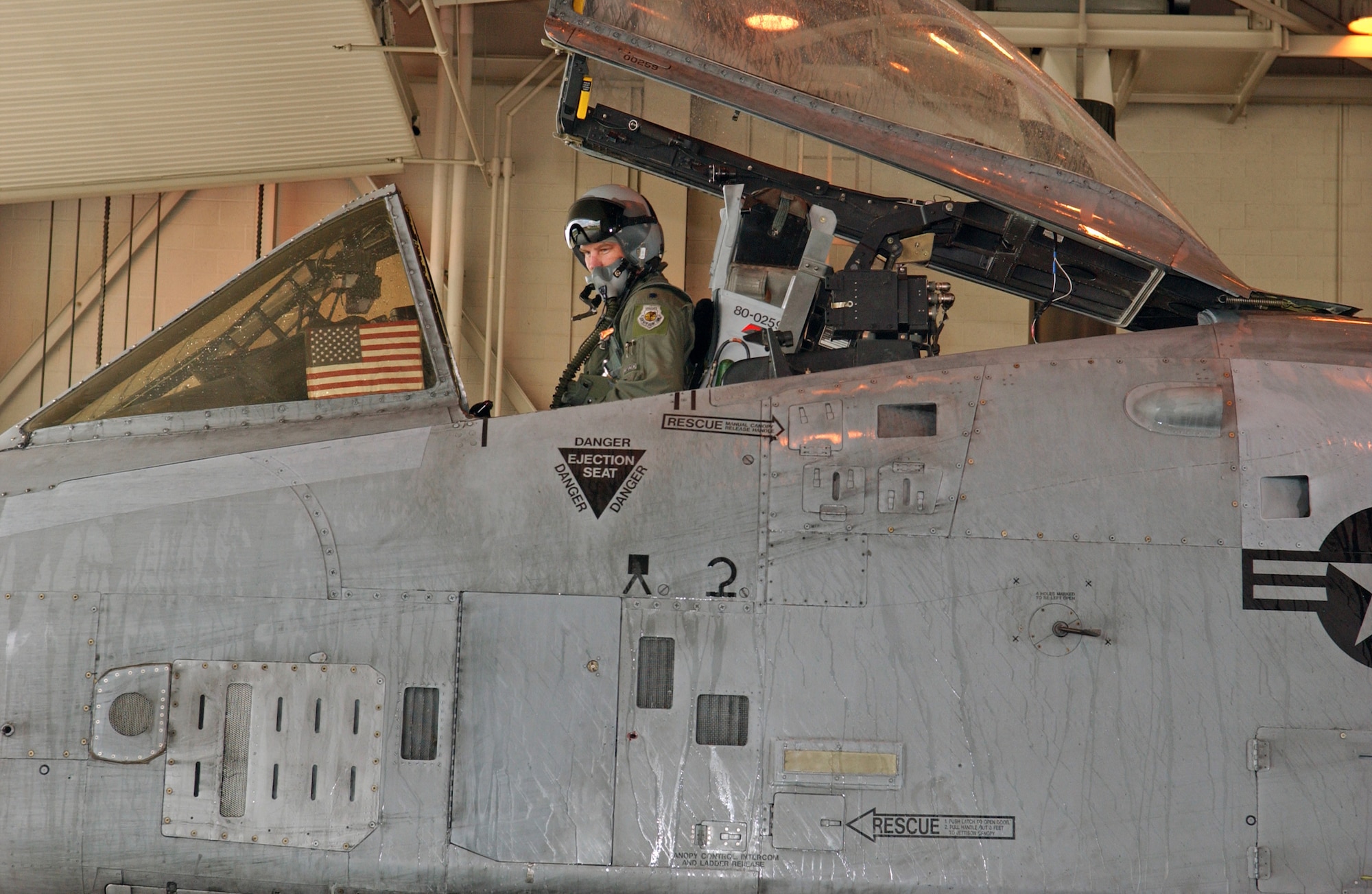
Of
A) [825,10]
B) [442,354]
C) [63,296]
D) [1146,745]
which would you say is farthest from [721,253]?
[63,296]

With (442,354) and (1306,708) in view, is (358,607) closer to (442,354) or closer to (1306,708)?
(442,354)

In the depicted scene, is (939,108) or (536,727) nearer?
(536,727)

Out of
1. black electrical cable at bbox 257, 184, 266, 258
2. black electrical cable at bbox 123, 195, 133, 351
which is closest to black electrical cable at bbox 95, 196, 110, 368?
black electrical cable at bbox 123, 195, 133, 351

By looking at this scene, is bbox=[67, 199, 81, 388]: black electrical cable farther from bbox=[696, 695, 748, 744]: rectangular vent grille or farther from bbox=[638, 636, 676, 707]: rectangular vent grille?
bbox=[696, 695, 748, 744]: rectangular vent grille

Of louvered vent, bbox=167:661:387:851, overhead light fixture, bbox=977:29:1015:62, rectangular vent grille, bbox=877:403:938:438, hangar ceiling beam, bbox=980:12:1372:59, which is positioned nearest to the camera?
louvered vent, bbox=167:661:387:851

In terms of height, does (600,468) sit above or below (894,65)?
below

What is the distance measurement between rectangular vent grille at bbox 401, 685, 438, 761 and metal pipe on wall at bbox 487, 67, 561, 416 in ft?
35.0

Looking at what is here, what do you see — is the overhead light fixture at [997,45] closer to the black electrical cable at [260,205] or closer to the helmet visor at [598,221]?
the helmet visor at [598,221]

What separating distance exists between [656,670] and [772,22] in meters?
2.49

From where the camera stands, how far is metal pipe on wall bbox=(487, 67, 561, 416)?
1471 cm

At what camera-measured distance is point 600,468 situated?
411 centimetres

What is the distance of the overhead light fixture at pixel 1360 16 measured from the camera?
13414 mm

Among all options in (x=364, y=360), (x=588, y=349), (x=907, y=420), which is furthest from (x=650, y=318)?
(x=907, y=420)

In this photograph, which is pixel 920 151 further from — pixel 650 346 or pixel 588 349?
pixel 588 349
